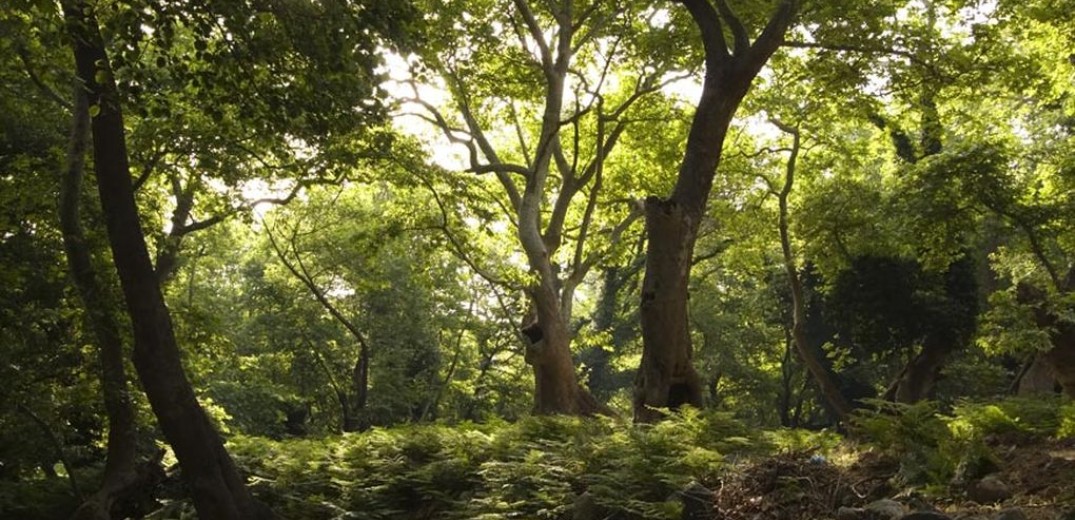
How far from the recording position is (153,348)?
8.83 meters

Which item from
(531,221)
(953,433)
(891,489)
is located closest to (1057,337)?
(953,433)

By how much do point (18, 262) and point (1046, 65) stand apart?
803 inches

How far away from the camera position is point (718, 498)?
257 inches

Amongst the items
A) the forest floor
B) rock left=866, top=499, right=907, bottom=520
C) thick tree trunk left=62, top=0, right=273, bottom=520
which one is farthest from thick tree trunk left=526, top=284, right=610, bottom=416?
rock left=866, top=499, right=907, bottom=520

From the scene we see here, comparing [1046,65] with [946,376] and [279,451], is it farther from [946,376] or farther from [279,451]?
[279,451]

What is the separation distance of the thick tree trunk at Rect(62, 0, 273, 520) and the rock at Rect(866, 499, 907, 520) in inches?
259

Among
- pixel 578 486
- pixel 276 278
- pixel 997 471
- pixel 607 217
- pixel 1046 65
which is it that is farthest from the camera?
pixel 276 278

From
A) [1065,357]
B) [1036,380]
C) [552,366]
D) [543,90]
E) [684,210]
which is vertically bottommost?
[1065,357]

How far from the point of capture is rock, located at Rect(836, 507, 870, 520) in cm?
535

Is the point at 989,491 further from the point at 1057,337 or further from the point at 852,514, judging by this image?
the point at 1057,337

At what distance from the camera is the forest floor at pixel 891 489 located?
5.17m

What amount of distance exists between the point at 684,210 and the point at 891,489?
598cm

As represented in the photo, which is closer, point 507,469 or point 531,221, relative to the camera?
point 507,469

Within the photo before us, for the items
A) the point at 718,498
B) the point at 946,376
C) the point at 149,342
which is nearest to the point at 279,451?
the point at 149,342
